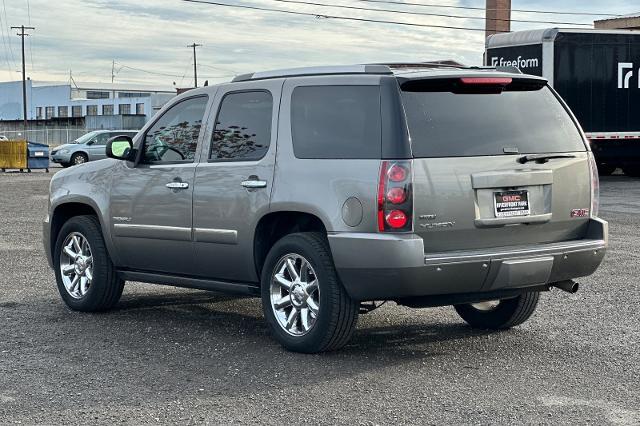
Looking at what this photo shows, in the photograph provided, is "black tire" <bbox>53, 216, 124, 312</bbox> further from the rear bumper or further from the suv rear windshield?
the suv rear windshield

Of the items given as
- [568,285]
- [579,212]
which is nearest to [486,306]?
[568,285]

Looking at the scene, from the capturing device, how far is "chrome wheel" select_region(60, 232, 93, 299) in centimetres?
854

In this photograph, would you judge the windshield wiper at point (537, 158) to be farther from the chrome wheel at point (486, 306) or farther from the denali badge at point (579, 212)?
the chrome wheel at point (486, 306)

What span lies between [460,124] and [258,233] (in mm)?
1610

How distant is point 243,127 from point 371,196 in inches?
59.6

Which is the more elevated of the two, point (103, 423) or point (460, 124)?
point (460, 124)

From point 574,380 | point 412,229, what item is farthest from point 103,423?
point 574,380

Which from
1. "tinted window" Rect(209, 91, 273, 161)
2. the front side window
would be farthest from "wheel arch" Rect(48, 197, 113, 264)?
the front side window

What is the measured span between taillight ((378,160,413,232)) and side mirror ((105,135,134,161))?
2.70 m

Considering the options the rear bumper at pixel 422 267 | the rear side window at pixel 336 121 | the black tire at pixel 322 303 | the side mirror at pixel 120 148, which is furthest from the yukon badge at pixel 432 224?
the side mirror at pixel 120 148

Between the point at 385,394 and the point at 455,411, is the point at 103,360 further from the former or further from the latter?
the point at 455,411

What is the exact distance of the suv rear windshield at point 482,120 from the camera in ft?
21.0

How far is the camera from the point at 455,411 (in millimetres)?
5418

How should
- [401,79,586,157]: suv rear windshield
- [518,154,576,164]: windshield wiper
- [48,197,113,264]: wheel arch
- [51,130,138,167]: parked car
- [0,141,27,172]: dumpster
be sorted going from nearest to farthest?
[401,79,586,157]: suv rear windshield → [518,154,576,164]: windshield wiper → [48,197,113,264]: wheel arch → [0,141,27,172]: dumpster → [51,130,138,167]: parked car
